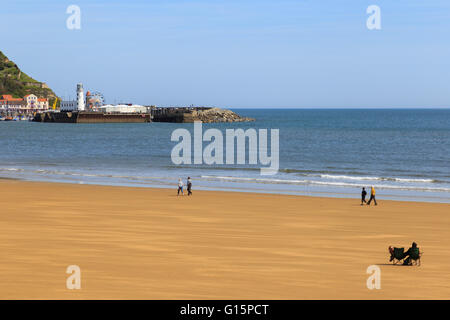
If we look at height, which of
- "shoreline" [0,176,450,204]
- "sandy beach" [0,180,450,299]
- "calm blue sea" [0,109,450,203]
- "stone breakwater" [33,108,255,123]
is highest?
"stone breakwater" [33,108,255,123]

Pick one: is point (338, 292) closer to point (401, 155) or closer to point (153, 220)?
point (153, 220)

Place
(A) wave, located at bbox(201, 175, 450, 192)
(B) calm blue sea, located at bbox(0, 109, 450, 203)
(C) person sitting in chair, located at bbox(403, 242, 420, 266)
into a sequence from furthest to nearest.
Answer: (B) calm blue sea, located at bbox(0, 109, 450, 203)
(A) wave, located at bbox(201, 175, 450, 192)
(C) person sitting in chair, located at bbox(403, 242, 420, 266)

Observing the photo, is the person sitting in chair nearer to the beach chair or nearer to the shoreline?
the beach chair

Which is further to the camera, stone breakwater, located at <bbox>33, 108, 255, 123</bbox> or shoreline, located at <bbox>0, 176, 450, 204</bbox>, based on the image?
stone breakwater, located at <bbox>33, 108, 255, 123</bbox>

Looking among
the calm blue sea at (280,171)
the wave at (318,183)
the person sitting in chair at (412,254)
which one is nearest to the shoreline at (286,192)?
the calm blue sea at (280,171)

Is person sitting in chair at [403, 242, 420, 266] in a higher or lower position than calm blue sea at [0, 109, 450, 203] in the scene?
lower

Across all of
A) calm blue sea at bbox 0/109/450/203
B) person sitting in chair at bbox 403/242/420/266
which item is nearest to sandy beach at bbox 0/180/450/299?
person sitting in chair at bbox 403/242/420/266

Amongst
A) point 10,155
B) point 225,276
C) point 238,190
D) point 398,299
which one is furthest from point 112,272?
point 10,155

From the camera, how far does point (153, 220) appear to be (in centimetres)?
2480

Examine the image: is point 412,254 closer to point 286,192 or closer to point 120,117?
point 286,192

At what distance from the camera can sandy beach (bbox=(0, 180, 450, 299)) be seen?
14047 millimetres

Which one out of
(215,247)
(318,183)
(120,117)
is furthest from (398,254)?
A: (120,117)
